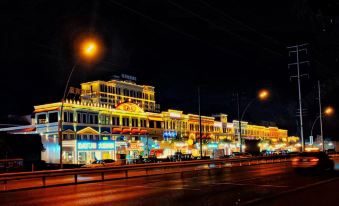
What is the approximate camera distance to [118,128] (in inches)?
2820

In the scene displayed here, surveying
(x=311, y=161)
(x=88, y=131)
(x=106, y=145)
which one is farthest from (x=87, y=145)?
(x=311, y=161)

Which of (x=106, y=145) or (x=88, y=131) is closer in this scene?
(x=88, y=131)

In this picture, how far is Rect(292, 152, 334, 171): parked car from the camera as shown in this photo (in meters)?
26.0

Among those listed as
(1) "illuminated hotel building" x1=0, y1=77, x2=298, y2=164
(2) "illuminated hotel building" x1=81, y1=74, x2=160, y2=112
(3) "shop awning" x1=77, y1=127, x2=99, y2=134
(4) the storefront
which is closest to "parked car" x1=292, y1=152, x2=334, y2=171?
(1) "illuminated hotel building" x1=0, y1=77, x2=298, y2=164

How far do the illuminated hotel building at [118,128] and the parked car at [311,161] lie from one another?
21.8m

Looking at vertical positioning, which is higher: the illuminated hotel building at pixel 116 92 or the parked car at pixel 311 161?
the illuminated hotel building at pixel 116 92

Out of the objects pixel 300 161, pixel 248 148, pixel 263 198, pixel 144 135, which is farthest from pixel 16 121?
pixel 263 198

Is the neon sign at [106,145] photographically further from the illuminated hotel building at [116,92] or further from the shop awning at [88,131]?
the illuminated hotel building at [116,92]

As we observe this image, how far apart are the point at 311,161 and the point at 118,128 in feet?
161

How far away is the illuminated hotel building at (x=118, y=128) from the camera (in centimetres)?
6169

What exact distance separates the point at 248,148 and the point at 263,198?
203 feet

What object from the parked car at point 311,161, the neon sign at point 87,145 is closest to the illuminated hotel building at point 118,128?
the neon sign at point 87,145

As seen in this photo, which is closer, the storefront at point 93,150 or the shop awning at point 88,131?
the storefront at point 93,150

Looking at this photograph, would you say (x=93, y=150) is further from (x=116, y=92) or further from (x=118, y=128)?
(x=116, y=92)
